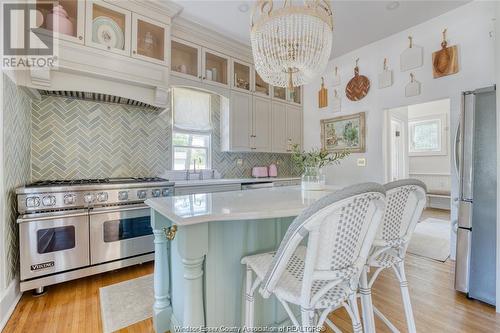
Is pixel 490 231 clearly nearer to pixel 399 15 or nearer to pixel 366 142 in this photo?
pixel 366 142

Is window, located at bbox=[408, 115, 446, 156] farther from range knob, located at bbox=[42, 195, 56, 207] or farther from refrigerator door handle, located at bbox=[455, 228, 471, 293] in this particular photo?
range knob, located at bbox=[42, 195, 56, 207]

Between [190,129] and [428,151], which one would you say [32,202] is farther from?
[428,151]

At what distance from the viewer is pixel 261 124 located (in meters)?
3.85

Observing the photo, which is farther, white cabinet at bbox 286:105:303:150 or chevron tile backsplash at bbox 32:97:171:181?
white cabinet at bbox 286:105:303:150

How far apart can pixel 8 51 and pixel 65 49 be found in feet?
1.27

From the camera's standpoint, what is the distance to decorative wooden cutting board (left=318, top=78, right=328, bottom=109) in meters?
4.15

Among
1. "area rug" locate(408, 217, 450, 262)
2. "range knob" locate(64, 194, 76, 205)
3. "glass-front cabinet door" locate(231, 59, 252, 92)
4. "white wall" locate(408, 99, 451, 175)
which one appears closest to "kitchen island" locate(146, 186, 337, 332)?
"range knob" locate(64, 194, 76, 205)

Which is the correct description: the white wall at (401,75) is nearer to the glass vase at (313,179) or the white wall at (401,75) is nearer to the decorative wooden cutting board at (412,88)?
the decorative wooden cutting board at (412,88)

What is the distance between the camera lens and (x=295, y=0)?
105 inches

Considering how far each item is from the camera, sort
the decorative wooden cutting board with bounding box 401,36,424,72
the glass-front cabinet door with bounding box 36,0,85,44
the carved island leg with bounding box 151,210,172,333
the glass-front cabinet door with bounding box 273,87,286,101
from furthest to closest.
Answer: the glass-front cabinet door with bounding box 273,87,286,101, the decorative wooden cutting board with bounding box 401,36,424,72, the glass-front cabinet door with bounding box 36,0,85,44, the carved island leg with bounding box 151,210,172,333

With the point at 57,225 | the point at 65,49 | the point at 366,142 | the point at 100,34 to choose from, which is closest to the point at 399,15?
the point at 366,142

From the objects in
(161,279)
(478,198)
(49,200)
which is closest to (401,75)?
(478,198)

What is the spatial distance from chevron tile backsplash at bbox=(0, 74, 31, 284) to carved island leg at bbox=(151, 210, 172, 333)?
123 centimetres

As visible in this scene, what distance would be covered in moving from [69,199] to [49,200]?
136 millimetres
